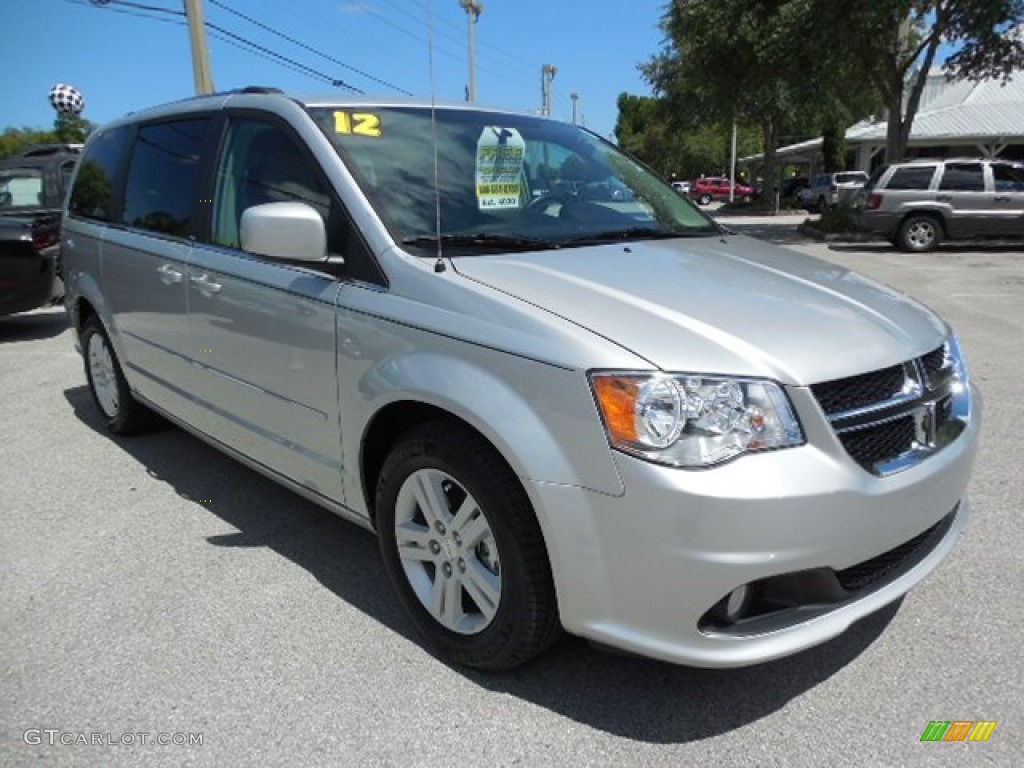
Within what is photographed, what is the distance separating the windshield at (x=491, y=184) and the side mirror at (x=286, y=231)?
0.76 ft

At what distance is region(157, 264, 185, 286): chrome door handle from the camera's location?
12.2 ft

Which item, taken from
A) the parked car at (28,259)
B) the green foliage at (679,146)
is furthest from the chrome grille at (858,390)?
the green foliage at (679,146)

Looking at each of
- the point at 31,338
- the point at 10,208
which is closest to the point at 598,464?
the point at 31,338

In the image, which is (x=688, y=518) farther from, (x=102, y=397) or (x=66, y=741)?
(x=102, y=397)

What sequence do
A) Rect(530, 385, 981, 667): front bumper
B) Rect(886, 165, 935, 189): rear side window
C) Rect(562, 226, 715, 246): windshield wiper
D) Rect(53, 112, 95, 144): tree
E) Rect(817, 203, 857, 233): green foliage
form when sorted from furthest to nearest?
Rect(53, 112, 95, 144): tree, Rect(817, 203, 857, 233): green foliage, Rect(886, 165, 935, 189): rear side window, Rect(562, 226, 715, 246): windshield wiper, Rect(530, 385, 981, 667): front bumper

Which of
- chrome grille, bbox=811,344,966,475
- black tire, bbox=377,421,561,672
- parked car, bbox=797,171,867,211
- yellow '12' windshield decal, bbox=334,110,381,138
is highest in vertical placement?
parked car, bbox=797,171,867,211

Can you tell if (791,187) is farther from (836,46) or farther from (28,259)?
(28,259)

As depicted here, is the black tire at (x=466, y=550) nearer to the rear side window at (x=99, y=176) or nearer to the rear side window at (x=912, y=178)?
the rear side window at (x=99, y=176)

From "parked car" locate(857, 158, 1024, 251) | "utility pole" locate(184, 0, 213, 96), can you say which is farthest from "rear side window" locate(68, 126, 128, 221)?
"parked car" locate(857, 158, 1024, 251)

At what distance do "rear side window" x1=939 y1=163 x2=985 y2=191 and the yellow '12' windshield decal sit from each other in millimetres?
15405

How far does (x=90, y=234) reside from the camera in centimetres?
474

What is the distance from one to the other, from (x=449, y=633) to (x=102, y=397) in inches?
Result: 141

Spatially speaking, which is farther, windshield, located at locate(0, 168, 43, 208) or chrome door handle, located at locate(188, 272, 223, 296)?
windshield, located at locate(0, 168, 43, 208)

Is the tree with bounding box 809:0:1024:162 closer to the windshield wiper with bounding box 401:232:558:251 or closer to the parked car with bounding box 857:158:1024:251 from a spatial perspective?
the parked car with bounding box 857:158:1024:251
